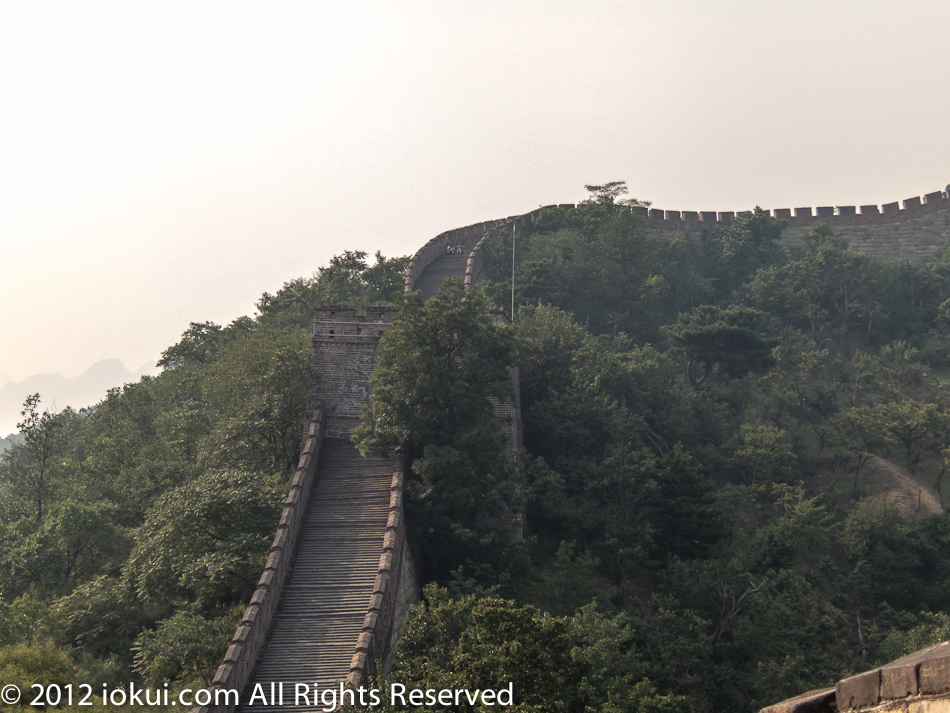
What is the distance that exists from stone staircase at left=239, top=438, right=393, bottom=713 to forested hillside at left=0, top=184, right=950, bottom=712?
1.07 metres

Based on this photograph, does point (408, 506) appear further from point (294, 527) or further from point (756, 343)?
point (756, 343)

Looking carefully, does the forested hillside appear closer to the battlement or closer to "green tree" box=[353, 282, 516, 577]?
"green tree" box=[353, 282, 516, 577]

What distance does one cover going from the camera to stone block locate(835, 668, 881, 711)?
500 centimetres

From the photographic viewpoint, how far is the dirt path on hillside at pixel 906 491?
33.8 m

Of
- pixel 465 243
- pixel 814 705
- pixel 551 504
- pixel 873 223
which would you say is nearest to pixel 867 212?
pixel 873 223

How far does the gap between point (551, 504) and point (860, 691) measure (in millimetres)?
22505

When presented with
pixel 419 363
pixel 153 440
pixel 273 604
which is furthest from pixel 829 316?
pixel 273 604

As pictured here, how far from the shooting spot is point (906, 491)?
114 ft

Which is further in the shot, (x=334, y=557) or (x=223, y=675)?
(x=334, y=557)

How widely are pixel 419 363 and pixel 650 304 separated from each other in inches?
906

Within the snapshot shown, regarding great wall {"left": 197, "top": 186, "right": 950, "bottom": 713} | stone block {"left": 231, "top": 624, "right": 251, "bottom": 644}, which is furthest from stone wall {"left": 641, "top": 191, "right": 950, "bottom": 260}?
stone block {"left": 231, "top": 624, "right": 251, "bottom": 644}

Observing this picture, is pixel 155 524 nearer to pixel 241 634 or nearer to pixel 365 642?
pixel 241 634

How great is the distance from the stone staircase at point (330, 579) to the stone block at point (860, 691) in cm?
1477

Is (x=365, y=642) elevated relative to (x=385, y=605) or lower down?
lower down
